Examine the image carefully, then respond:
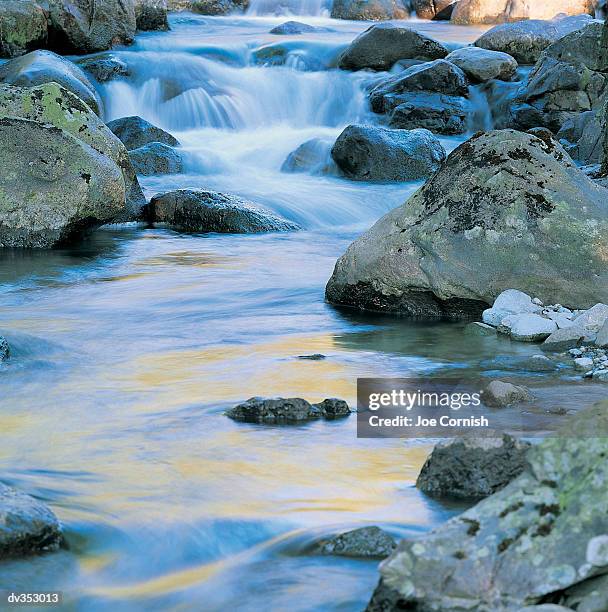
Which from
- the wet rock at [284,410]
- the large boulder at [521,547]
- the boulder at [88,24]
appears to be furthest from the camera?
the boulder at [88,24]

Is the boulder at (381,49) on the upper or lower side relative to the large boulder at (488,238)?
upper

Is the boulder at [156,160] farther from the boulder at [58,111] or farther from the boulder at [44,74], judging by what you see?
the boulder at [58,111]

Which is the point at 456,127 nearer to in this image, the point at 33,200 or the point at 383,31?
the point at 383,31

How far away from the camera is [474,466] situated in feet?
13.8

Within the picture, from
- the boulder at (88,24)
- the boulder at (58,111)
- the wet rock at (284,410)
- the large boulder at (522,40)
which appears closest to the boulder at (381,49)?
the large boulder at (522,40)

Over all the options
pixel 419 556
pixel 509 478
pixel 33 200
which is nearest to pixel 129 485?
pixel 509 478

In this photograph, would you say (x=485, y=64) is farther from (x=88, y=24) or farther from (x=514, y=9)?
(x=514, y=9)

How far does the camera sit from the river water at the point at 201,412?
3729 millimetres

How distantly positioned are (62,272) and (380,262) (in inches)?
131

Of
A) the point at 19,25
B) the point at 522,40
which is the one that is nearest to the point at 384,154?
the point at 522,40

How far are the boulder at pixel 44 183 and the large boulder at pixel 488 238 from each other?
3601 millimetres

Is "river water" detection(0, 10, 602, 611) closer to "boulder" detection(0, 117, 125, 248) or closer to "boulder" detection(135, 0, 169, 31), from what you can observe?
"boulder" detection(0, 117, 125, 248)

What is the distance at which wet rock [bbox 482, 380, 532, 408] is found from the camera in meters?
5.58

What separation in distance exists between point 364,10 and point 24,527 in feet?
91.2
